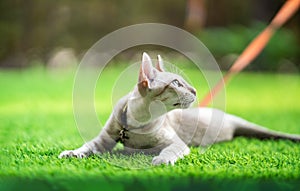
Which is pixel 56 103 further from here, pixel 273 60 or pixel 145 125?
pixel 273 60

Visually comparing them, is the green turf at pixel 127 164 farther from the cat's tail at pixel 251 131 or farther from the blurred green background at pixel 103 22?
the blurred green background at pixel 103 22

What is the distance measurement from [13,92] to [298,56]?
6170 mm

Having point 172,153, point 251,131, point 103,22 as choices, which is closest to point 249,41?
point 103,22

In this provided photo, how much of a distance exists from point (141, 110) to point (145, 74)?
160 millimetres

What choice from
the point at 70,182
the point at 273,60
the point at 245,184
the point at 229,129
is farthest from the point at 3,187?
the point at 273,60

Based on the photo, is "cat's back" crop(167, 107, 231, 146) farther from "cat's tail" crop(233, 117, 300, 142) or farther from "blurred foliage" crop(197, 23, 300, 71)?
"blurred foliage" crop(197, 23, 300, 71)

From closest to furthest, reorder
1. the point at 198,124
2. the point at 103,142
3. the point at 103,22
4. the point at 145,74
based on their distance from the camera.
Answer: the point at 145,74, the point at 103,142, the point at 198,124, the point at 103,22

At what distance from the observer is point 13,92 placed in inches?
234

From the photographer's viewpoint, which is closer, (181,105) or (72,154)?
(181,105)

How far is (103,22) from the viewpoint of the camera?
1516 centimetres

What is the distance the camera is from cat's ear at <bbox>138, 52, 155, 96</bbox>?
74.4 inches

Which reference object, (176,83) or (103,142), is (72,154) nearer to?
(103,142)

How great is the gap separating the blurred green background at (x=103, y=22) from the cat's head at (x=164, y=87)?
7927mm

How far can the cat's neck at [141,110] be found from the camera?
196 centimetres
